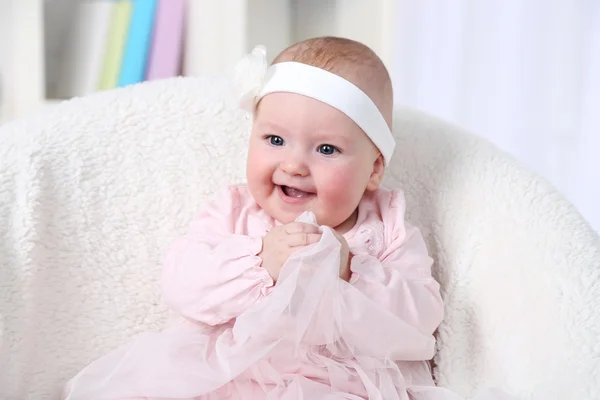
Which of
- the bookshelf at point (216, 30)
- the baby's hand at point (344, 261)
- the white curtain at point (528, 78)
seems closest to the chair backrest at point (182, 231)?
the baby's hand at point (344, 261)

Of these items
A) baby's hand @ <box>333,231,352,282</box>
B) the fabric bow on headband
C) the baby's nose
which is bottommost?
baby's hand @ <box>333,231,352,282</box>

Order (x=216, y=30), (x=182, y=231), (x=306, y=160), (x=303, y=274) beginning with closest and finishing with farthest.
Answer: (x=303, y=274) < (x=306, y=160) < (x=182, y=231) < (x=216, y=30)


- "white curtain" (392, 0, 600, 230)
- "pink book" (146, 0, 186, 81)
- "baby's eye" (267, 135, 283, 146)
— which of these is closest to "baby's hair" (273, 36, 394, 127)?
"baby's eye" (267, 135, 283, 146)

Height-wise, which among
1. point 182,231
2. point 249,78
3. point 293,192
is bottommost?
point 182,231

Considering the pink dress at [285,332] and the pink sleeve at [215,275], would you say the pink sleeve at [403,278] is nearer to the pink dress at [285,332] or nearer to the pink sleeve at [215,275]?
the pink dress at [285,332]

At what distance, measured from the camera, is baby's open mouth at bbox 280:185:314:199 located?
1.05 m

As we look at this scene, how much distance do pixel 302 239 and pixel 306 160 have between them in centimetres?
12

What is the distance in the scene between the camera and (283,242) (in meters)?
0.96

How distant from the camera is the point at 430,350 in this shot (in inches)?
39.7

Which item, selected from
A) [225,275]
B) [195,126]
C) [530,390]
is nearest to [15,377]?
[225,275]

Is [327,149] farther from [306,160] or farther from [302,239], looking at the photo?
[302,239]

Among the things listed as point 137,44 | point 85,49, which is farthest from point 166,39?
point 85,49

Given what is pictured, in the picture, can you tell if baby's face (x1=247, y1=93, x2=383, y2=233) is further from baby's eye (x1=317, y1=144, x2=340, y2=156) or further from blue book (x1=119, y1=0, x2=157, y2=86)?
blue book (x1=119, y1=0, x2=157, y2=86)

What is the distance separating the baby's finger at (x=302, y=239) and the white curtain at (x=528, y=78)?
36.9 inches
